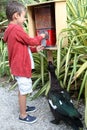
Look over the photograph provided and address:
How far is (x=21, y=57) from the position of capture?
344 centimetres

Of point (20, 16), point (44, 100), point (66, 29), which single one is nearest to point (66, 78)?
point (44, 100)

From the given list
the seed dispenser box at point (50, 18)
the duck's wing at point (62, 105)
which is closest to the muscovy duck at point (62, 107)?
the duck's wing at point (62, 105)

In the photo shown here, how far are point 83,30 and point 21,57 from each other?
83 centimetres

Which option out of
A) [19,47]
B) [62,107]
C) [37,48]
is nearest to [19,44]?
[19,47]

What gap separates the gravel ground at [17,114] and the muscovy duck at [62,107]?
4.6 inches

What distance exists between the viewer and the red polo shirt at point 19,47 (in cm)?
338

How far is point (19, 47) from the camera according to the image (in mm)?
3428

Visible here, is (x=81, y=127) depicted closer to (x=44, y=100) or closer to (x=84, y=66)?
(x=84, y=66)

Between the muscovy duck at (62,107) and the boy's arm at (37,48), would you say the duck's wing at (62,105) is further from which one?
the boy's arm at (37,48)

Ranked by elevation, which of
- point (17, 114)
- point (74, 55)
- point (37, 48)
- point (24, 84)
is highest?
point (37, 48)

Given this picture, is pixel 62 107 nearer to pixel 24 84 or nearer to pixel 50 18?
pixel 24 84

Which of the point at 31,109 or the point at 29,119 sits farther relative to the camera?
the point at 31,109

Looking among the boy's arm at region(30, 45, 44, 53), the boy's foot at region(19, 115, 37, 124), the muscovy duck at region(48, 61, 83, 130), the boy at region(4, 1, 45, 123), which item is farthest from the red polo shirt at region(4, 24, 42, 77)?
the boy's foot at region(19, 115, 37, 124)

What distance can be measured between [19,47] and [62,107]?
2.54 feet
